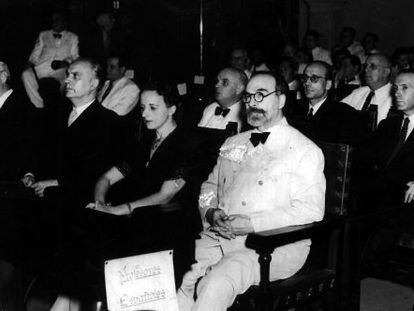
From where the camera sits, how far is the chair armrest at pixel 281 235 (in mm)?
3023

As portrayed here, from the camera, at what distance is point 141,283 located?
299 cm

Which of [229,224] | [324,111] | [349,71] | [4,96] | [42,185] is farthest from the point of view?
[349,71]

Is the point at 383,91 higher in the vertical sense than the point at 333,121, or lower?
higher

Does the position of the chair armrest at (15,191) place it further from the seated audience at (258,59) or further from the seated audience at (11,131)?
the seated audience at (258,59)

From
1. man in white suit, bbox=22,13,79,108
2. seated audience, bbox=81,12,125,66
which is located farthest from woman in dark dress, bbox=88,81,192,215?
seated audience, bbox=81,12,125,66

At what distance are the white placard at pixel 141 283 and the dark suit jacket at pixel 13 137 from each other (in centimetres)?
217

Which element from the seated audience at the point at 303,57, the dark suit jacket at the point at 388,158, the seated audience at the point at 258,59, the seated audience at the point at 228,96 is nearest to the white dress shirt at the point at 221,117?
the seated audience at the point at 228,96

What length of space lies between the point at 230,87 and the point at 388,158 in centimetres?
216

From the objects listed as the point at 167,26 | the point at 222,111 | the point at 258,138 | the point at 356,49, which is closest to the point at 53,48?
the point at 167,26

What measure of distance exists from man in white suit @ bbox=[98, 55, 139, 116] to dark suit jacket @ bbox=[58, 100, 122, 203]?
11.0ft

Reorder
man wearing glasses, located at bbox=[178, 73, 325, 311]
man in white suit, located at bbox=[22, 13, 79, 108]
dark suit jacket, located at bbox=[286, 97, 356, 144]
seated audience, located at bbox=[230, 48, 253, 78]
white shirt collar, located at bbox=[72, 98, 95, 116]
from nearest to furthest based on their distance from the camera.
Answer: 1. man wearing glasses, located at bbox=[178, 73, 325, 311]
2. white shirt collar, located at bbox=[72, 98, 95, 116]
3. dark suit jacket, located at bbox=[286, 97, 356, 144]
4. man in white suit, located at bbox=[22, 13, 79, 108]
5. seated audience, located at bbox=[230, 48, 253, 78]

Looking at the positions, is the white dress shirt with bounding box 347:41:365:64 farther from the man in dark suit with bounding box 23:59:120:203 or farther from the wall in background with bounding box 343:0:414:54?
the man in dark suit with bounding box 23:59:120:203

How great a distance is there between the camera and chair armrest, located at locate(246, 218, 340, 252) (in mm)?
3023

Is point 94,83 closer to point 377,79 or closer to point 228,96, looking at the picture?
point 228,96
